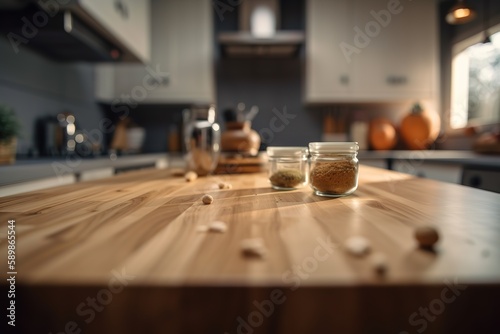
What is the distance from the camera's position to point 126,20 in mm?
2352

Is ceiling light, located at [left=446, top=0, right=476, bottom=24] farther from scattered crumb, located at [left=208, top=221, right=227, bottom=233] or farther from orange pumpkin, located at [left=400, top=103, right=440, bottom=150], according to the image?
scattered crumb, located at [left=208, top=221, right=227, bottom=233]

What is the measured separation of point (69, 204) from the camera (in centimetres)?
64

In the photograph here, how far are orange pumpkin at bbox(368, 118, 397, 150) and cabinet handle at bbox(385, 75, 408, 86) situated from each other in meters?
0.35

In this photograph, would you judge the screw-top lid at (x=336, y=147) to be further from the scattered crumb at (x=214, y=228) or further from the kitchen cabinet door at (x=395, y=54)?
the kitchen cabinet door at (x=395, y=54)

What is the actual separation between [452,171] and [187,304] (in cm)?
240

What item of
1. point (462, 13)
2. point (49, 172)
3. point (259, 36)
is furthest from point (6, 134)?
point (462, 13)

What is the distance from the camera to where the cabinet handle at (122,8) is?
216 cm

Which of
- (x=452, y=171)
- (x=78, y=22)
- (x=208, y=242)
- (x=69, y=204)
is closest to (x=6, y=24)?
(x=78, y=22)

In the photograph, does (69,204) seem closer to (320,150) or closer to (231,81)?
(320,150)

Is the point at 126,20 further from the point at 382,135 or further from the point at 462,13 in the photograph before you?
the point at 382,135

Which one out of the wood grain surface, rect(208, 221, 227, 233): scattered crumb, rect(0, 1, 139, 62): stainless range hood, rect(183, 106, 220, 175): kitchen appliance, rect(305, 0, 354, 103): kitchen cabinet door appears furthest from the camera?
rect(305, 0, 354, 103): kitchen cabinet door

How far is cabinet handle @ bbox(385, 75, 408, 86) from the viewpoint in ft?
10.1

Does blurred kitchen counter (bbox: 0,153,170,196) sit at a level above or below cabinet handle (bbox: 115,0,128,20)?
below

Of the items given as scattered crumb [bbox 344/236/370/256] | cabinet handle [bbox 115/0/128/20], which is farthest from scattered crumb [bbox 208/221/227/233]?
cabinet handle [bbox 115/0/128/20]
